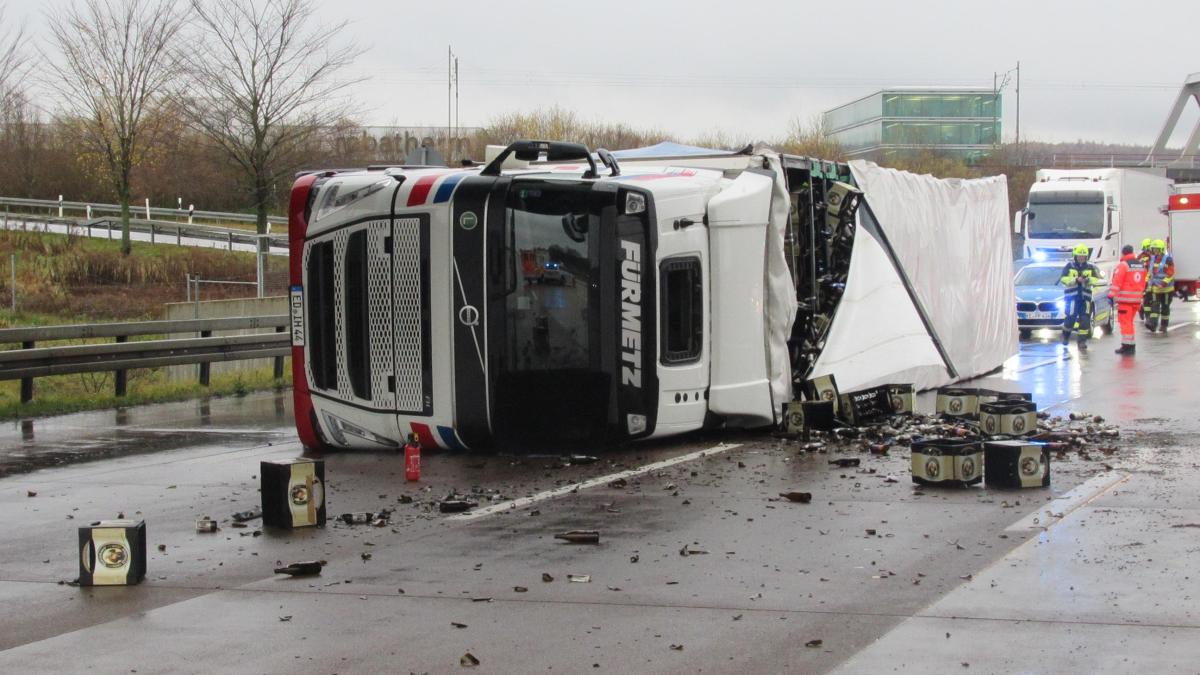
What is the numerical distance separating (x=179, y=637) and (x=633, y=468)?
5.48m

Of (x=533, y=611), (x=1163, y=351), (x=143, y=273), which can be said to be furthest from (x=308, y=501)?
(x=143, y=273)

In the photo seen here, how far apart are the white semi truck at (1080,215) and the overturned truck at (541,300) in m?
25.5

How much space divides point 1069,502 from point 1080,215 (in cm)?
3047

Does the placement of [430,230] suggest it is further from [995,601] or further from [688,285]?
[995,601]

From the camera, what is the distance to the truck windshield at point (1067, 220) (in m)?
37.4

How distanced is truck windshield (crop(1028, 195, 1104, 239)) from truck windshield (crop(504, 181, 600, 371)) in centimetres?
2869

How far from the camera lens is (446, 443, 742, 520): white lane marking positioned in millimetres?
9328

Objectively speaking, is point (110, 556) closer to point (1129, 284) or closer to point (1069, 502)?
point (1069, 502)

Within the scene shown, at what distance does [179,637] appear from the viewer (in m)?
6.23

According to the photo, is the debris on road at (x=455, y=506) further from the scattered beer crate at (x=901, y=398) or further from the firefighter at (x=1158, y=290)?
the firefighter at (x=1158, y=290)

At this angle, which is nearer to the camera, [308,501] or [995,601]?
[995,601]

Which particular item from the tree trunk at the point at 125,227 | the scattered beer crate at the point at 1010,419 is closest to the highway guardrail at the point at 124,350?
the scattered beer crate at the point at 1010,419

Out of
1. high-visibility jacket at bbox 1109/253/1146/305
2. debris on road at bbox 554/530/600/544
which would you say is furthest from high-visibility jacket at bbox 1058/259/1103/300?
debris on road at bbox 554/530/600/544

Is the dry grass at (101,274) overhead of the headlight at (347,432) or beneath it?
overhead
